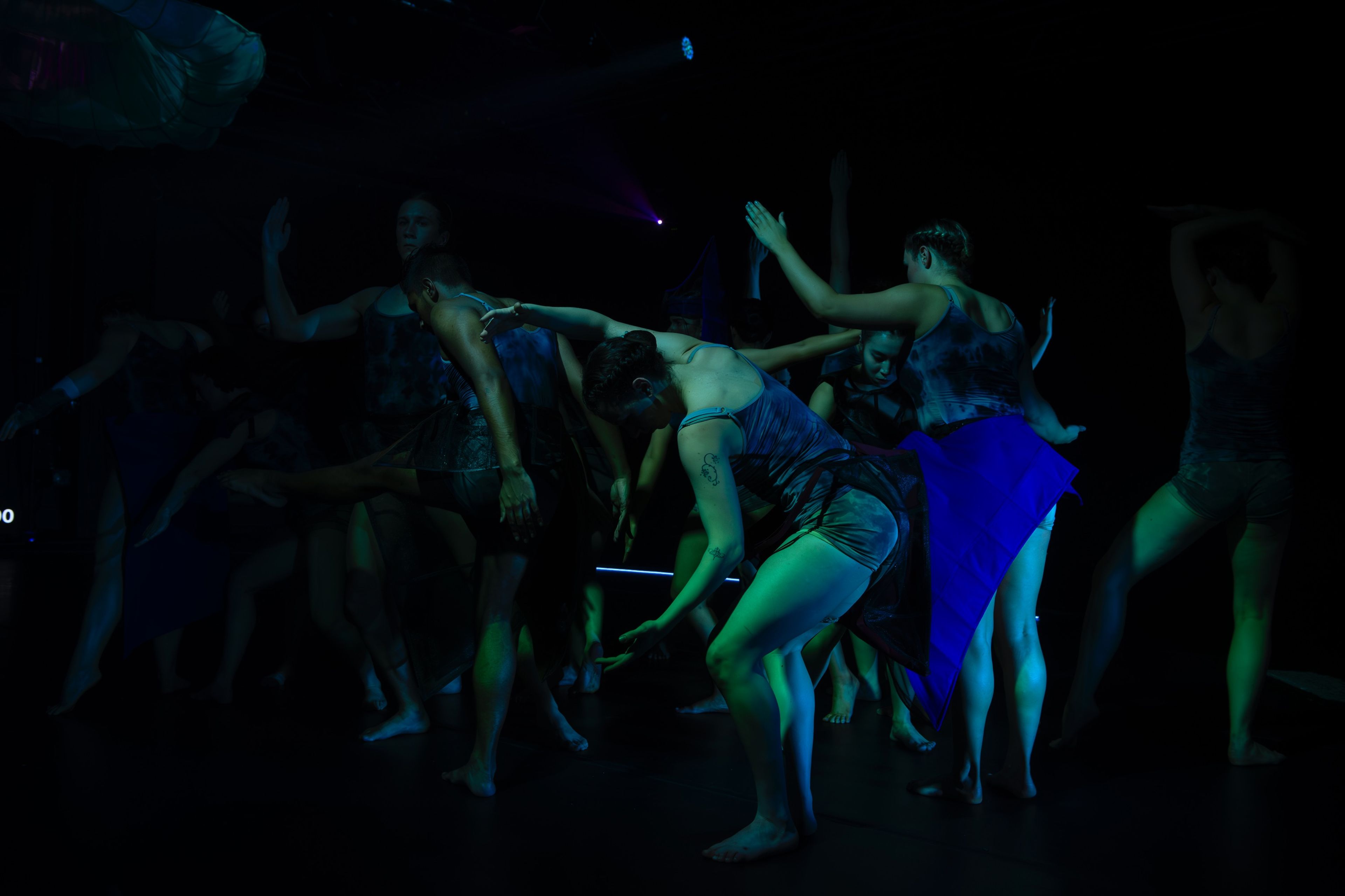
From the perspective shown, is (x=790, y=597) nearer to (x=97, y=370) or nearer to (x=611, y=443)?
(x=611, y=443)

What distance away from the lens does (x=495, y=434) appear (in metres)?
2.80

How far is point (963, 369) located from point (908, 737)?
1328 mm

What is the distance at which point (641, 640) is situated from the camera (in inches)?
86.0

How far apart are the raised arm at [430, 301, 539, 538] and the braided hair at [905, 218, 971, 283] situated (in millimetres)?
1276

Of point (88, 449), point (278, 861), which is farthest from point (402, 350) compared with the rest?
point (88, 449)

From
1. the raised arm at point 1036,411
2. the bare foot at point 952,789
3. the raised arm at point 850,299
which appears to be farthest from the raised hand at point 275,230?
the bare foot at point 952,789

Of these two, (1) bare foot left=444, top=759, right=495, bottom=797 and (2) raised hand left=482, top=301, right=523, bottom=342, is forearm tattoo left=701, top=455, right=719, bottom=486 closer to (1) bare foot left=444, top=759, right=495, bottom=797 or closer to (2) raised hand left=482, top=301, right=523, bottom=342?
(2) raised hand left=482, top=301, right=523, bottom=342

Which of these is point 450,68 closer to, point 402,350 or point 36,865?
point 402,350

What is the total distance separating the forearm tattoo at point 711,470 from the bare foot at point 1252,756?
2.18 meters

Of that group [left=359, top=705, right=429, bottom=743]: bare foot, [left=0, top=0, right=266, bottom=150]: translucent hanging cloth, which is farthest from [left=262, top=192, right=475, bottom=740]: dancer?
[left=0, top=0, right=266, bottom=150]: translucent hanging cloth

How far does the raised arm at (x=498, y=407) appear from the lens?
9.17 feet

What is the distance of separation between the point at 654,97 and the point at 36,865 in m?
6.06

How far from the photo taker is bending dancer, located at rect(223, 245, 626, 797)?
2812 mm

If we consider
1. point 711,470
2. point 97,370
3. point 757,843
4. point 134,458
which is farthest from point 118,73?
point 757,843
